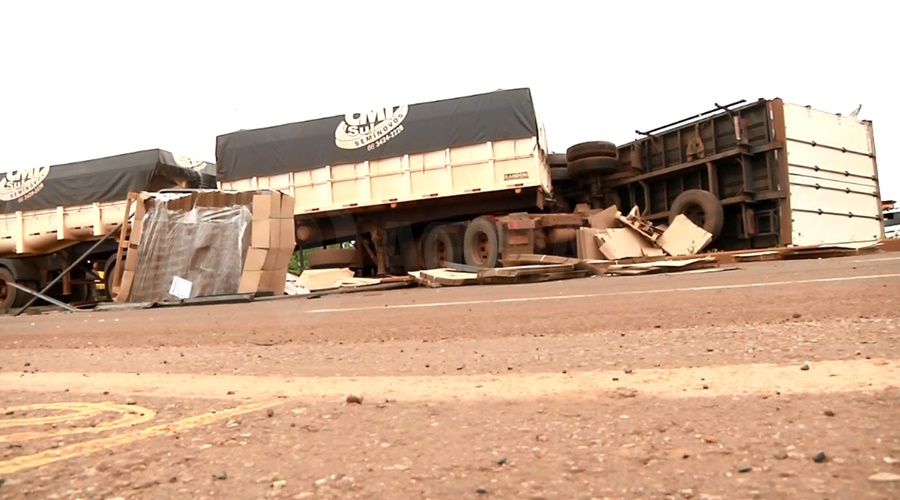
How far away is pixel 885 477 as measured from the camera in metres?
1.43

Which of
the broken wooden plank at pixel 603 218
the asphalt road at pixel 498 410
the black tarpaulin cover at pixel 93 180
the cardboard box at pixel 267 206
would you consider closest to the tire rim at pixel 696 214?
the broken wooden plank at pixel 603 218

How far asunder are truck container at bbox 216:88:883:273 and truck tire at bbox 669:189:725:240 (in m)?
0.03

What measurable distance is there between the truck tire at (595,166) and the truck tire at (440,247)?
3054 mm

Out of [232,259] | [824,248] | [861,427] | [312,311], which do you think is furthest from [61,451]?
[824,248]

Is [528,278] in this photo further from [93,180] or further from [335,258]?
[93,180]

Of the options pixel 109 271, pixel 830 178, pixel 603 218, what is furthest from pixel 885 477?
pixel 109 271

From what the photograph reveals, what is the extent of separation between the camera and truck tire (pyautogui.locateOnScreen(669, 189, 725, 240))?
12.1m

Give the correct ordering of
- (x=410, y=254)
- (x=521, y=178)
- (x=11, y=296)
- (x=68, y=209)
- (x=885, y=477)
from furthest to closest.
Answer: (x=11, y=296) < (x=68, y=209) < (x=410, y=254) < (x=521, y=178) < (x=885, y=477)

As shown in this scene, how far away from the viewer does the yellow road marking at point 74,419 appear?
91.0 inches

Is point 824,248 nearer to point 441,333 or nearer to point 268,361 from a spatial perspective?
point 441,333

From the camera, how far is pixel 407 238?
14.1m

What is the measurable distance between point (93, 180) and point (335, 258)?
238 inches

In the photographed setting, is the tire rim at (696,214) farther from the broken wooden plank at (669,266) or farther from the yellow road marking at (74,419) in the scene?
the yellow road marking at (74,419)

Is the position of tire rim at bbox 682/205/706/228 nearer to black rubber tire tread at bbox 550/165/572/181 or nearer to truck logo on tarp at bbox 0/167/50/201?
black rubber tire tread at bbox 550/165/572/181
